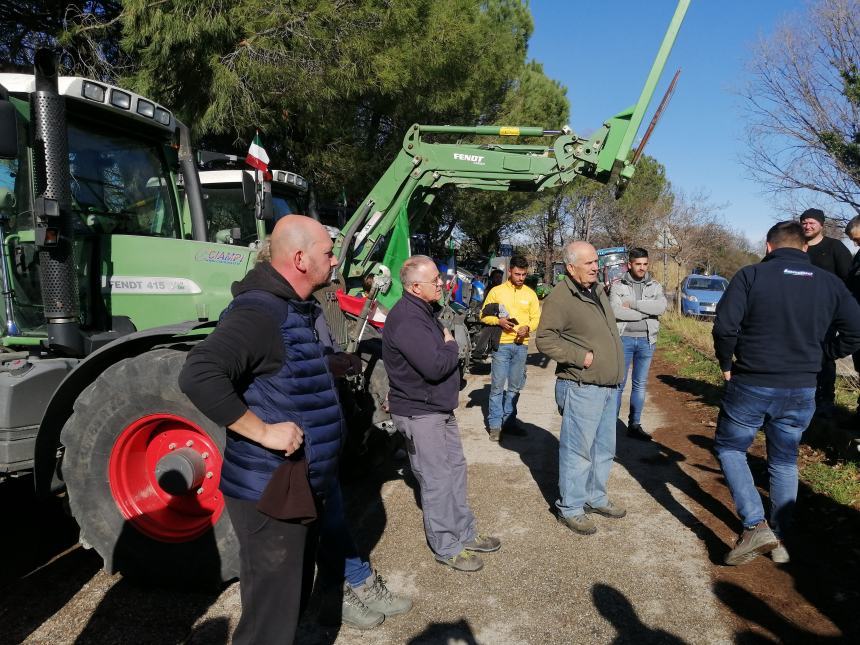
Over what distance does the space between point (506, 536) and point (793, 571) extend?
1694 mm

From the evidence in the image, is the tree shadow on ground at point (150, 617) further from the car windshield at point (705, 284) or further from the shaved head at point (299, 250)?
the car windshield at point (705, 284)

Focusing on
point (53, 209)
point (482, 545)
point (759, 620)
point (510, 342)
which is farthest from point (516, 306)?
point (53, 209)

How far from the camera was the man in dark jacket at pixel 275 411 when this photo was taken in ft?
6.57

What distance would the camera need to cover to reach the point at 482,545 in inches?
147

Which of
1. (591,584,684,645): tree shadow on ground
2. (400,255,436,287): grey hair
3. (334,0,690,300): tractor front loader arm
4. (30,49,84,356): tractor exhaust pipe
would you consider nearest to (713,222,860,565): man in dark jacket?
(591,584,684,645): tree shadow on ground

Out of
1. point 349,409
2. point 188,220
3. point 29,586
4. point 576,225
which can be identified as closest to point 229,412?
point 349,409

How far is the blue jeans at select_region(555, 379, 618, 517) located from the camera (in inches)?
154

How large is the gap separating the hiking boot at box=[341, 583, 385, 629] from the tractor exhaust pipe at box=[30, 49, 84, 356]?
7.14 ft

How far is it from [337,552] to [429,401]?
3.16 ft

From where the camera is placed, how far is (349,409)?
3.93m

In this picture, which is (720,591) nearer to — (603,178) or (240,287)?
(240,287)

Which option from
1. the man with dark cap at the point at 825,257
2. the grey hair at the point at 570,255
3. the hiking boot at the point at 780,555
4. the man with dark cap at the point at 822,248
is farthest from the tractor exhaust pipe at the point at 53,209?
the man with dark cap at the point at 822,248

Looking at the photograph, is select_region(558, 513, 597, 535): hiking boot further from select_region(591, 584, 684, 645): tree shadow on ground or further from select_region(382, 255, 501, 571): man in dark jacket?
select_region(382, 255, 501, 571): man in dark jacket

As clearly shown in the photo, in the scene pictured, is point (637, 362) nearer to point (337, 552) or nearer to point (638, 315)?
point (638, 315)
